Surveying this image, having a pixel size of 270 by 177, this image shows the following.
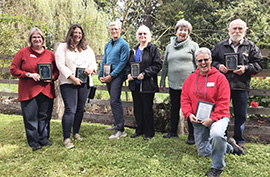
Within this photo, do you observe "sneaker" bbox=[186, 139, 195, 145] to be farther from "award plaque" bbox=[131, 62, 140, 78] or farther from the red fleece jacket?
"award plaque" bbox=[131, 62, 140, 78]

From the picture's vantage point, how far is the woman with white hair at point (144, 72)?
367 cm

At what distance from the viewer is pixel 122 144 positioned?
12.1 ft

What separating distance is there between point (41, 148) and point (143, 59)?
7.36 ft

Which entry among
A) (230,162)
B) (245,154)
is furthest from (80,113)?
(245,154)

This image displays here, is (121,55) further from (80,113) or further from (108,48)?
(80,113)

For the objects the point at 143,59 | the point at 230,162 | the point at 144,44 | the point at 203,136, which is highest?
the point at 144,44

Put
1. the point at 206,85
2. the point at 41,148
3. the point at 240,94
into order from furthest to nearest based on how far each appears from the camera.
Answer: the point at 41,148, the point at 240,94, the point at 206,85

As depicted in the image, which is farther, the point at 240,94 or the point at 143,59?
the point at 143,59

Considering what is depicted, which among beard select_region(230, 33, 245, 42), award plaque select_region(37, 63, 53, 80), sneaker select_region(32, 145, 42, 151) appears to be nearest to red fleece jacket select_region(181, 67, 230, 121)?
beard select_region(230, 33, 245, 42)

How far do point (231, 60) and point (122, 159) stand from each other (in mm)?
2140

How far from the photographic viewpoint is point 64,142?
3617 mm

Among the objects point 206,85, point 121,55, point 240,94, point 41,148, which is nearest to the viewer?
point 206,85

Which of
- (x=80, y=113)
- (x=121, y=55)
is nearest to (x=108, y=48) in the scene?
(x=121, y=55)

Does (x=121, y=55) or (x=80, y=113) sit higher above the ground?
(x=121, y=55)
